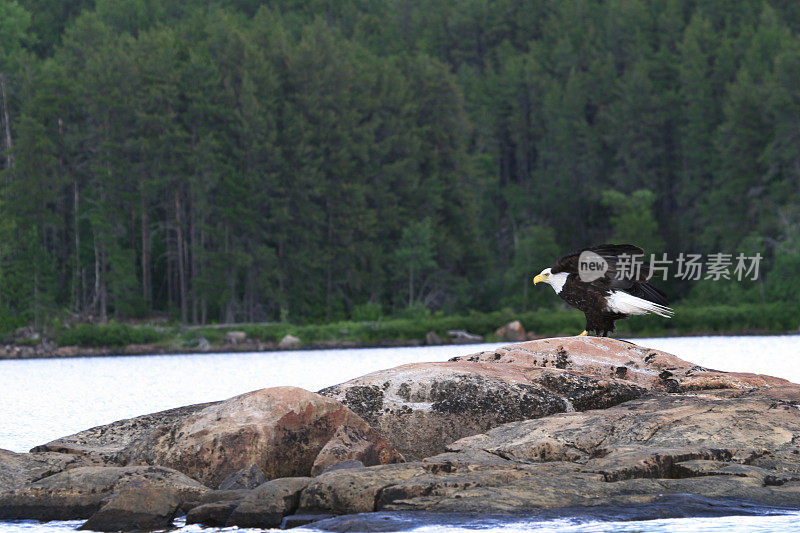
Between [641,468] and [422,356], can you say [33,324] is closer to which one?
[422,356]

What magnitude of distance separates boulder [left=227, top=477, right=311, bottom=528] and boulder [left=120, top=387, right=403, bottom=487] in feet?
4.03

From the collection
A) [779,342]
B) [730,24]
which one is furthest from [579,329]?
[730,24]

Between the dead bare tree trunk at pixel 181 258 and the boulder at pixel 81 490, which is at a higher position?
the dead bare tree trunk at pixel 181 258

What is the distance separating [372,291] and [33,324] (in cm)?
2071

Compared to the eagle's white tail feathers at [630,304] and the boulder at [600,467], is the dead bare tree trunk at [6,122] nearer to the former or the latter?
the eagle's white tail feathers at [630,304]

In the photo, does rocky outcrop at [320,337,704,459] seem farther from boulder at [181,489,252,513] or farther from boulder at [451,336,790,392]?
boulder at [181,489,252,513]

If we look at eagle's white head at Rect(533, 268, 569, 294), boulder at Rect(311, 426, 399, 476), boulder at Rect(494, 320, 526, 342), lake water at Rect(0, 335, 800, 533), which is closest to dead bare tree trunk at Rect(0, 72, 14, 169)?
lake water at Rect(0, 335, 800, 533)

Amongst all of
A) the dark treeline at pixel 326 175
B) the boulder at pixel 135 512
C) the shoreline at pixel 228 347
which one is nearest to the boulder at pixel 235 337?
the shoreline at pixel 228 347

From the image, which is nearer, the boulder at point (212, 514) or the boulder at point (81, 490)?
the boulder at point (212, 514)

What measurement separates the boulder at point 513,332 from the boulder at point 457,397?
1693 inches

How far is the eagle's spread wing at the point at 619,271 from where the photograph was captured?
51.5ft

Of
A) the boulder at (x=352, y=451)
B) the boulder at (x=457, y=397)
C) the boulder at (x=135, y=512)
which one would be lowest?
the boulder at (x=135, y=512)

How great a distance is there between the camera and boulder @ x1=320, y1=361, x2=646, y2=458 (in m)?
14.9

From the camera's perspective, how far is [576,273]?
52.2 ft
